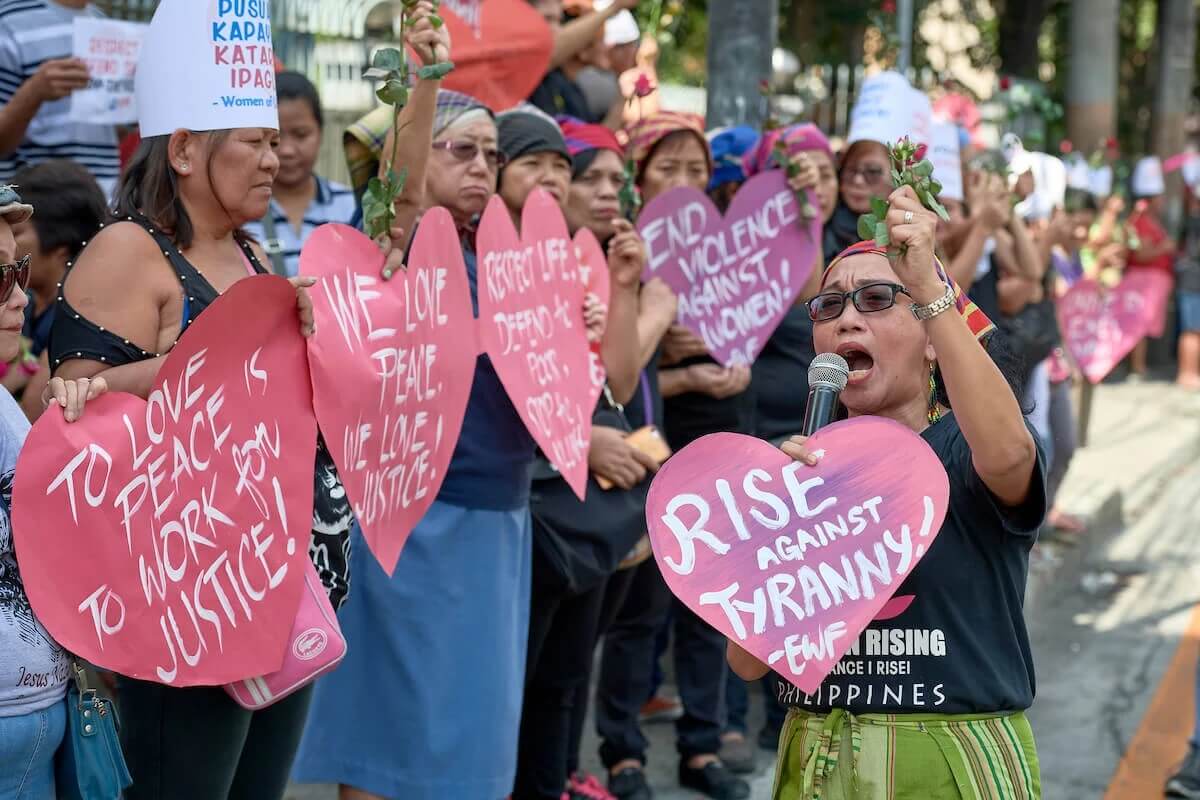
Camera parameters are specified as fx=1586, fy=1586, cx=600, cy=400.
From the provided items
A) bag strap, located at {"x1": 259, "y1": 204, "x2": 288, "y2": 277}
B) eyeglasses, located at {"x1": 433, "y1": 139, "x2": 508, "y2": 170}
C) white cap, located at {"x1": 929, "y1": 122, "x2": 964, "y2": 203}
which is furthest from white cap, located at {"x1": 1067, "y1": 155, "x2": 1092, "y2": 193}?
eyeglasses, located at {"x1": 433, "y1": 139, "x2": 508, "y2": 170}

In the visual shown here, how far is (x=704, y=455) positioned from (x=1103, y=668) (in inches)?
189

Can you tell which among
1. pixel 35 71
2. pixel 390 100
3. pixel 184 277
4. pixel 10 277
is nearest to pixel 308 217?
pixel 35 71

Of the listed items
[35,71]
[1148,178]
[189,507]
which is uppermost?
[35,71]

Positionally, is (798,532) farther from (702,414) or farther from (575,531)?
(702,414)

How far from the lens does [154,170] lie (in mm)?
3188

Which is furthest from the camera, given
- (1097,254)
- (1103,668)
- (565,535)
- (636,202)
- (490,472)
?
(1097,254)

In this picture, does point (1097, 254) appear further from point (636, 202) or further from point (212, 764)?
point (212, 764)

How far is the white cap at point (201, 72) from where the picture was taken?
314 centimetres

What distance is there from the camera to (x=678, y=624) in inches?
207

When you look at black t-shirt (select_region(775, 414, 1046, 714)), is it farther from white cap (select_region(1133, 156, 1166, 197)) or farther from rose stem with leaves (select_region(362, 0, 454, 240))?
white cap (select_region(1133, 156, 1166, 197))

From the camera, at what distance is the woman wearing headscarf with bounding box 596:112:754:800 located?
502 centimetres

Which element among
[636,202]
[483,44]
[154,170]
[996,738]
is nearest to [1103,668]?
[636,202]

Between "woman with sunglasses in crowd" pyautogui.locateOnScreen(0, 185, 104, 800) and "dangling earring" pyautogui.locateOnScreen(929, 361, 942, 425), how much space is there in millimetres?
1434

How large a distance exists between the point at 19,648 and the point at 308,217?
276 centimetres
